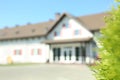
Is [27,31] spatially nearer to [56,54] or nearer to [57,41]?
[56,54]

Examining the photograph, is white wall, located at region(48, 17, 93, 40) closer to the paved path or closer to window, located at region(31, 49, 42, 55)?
window, located at region(31, 49, 42, 55)

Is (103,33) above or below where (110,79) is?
above

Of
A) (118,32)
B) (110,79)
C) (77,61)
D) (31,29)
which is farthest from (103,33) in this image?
(31,29)

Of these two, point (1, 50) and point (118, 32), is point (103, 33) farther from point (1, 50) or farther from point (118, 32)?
point (1, 50)

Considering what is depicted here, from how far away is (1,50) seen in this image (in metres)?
56.1

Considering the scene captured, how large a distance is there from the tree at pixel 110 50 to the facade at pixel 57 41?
99.4 feet

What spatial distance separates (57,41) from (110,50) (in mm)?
38280

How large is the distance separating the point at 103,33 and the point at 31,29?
48.1m

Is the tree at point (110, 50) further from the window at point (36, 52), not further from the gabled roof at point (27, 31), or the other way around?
the window at point (36, 52)

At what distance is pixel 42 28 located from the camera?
51.5m

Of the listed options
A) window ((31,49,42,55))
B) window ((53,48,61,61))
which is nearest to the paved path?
window ((53,48,61,61))

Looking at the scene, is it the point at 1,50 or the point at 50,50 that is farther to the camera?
the point at 1,50

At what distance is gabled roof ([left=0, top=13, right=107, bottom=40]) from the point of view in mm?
43131

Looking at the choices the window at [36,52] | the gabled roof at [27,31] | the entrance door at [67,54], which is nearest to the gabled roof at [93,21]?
the entrance door at [67,54]
